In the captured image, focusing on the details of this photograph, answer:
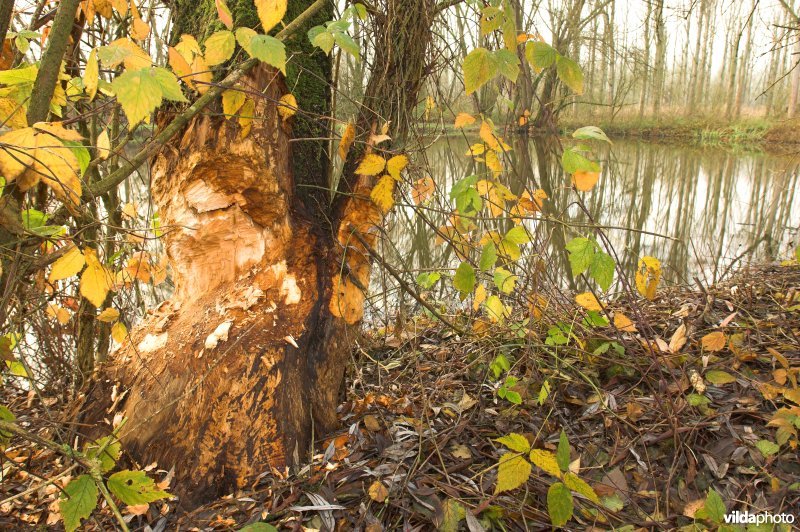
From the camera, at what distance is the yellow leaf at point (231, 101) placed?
1.53 metres

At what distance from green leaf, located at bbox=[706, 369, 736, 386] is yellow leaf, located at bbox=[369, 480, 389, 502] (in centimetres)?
122

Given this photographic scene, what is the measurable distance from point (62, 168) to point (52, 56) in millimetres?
332

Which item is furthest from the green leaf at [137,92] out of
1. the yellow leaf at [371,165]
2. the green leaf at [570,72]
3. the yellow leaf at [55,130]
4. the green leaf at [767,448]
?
the green leaf at [767,448]

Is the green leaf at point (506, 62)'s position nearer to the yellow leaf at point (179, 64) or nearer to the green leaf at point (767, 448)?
the yellow leaf at point (179, 64)

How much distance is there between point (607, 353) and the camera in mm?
2025

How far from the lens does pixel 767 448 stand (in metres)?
1.50

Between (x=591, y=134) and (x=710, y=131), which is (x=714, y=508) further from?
(x=710, y=131)

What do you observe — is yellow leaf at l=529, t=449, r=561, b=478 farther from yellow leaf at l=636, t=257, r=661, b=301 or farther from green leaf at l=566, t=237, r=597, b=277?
yellow leaf at l=636, t=257, r=661, b=301

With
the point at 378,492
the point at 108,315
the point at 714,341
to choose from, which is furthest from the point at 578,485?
the point at 108,315

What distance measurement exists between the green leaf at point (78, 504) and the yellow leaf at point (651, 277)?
5.68 feet

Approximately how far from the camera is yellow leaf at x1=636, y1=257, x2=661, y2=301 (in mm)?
1760

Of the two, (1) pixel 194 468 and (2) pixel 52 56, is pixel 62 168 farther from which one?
(1) pixel 194 468

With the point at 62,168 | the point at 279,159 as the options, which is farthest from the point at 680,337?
the point at 62,168

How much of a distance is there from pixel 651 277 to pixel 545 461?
35.2 inches
